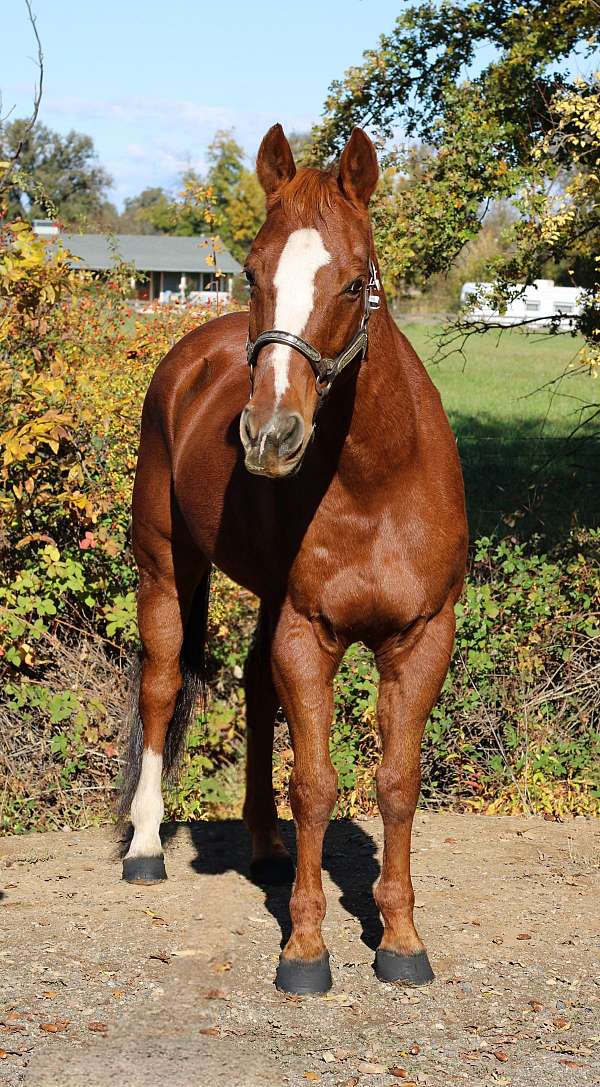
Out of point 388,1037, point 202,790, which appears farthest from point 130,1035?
point 202,790

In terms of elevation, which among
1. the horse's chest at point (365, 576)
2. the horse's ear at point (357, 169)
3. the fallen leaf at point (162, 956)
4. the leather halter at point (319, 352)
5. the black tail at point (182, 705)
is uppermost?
the horse's ear at point (357, 169)

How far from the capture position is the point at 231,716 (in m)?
7.29

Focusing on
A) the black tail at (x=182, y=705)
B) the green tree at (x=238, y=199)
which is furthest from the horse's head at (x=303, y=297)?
the green tree at (x=238, y=199)

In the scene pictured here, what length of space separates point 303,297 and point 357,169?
0.46 m

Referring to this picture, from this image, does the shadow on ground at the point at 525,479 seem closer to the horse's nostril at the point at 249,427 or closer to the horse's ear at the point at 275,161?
the horse's ear at the point at 275,161

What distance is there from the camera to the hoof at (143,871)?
489 centimetres

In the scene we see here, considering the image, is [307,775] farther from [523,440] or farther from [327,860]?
[523,440]

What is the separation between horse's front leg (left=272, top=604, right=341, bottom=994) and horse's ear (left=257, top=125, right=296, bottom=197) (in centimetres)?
133

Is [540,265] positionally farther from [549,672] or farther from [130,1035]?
[130,1035]

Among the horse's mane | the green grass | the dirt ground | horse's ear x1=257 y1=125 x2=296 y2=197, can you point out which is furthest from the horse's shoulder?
the green grass

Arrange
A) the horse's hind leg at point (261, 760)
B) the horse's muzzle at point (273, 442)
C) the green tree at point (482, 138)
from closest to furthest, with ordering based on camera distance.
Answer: the horse's muzzle at point (273, 442)
the horse's hind leg at point (261, 760)
the green tree at point (482, 138)

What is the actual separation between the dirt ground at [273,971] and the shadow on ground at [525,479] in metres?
2.78

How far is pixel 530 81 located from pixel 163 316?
325 cm

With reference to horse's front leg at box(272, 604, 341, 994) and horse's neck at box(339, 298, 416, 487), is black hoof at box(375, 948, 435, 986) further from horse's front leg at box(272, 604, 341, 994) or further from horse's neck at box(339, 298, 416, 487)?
horse's neck at box(339, 298, 416, 487)
